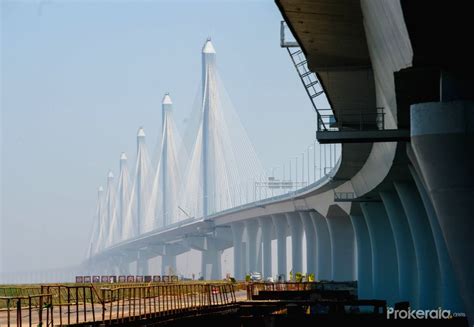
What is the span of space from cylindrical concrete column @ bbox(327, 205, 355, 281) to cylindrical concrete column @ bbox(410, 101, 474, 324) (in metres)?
83.6

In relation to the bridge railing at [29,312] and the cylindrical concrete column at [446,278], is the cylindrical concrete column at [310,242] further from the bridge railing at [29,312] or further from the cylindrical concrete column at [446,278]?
the bridge railing at [29,312]

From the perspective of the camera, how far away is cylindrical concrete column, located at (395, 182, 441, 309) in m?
63.6

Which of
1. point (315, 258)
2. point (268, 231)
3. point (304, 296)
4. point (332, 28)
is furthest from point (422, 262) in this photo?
point (268, 231)

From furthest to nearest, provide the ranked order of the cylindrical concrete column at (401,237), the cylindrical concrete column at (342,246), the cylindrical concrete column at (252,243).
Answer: the cylindrical concrete column at (252,243) < the cylindrical concrete column at (342,246) < the cylindrical concrete column at (401,237)

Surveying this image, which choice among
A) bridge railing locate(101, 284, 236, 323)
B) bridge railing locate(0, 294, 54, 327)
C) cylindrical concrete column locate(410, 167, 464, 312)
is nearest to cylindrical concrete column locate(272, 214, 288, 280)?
bridge railing locate(101, 284, 236, 323)

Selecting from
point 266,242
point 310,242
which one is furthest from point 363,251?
point 266,242

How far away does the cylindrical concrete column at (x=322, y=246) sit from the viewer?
12594 cm

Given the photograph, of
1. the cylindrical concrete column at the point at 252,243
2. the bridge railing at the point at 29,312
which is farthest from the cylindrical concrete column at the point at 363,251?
the cylindrical concrete column at the point at 252,243

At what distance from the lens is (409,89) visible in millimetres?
37250

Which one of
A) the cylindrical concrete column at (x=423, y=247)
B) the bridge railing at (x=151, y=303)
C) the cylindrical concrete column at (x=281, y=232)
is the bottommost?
the bridge railing at (x=151, y=303)

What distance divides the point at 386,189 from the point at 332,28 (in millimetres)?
36912

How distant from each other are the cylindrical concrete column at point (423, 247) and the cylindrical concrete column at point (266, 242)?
88.0 metres

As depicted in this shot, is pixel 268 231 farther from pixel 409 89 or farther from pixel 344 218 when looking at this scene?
pixel 409 89

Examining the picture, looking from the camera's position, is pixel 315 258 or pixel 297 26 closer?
pixel 297 26
